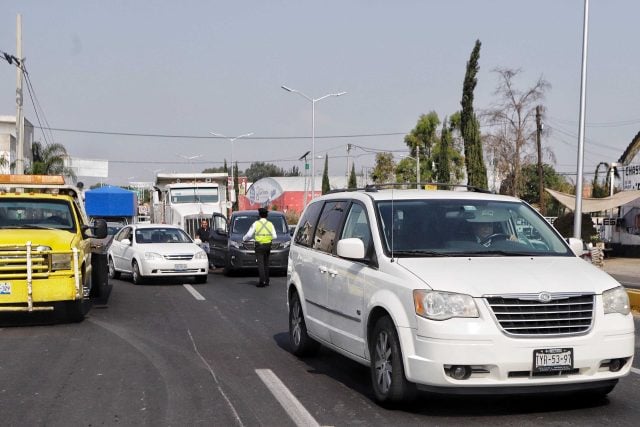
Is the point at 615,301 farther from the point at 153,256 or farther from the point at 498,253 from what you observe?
the point at 153,256

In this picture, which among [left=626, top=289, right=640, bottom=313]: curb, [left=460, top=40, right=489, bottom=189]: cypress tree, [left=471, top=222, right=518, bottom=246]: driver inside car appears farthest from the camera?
[left=460, top=40, right=489, bottom=189]: cypress tree

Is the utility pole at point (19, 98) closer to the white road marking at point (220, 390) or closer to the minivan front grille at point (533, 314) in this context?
the white road marking at point (220, 390)

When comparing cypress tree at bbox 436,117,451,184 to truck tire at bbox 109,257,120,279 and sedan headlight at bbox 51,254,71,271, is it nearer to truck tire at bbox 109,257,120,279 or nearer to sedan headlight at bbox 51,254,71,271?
truck tire at bbox 109,257,120,279

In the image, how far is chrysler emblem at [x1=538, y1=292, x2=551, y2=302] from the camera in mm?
6102

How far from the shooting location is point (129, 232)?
22297mm

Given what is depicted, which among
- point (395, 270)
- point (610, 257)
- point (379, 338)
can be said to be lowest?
point (610, 257)

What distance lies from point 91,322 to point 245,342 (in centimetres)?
323

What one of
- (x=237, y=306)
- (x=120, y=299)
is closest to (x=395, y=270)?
(x=237, y=306)

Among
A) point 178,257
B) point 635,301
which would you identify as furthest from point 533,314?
point 178,257

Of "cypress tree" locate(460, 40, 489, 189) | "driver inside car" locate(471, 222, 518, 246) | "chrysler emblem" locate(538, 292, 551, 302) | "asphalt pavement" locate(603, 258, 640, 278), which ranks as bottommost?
"asphalt pavement" locate(603, 258, 640, 278)

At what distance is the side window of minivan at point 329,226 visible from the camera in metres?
8.41

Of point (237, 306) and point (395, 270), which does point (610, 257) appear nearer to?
point (237, 306)

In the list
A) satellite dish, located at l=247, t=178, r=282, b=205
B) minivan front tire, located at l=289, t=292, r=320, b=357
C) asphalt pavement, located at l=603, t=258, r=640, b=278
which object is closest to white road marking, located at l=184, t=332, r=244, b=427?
minivan front tire, located at l=289, t=292, r=320, b=357

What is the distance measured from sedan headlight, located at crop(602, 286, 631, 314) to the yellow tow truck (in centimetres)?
794
